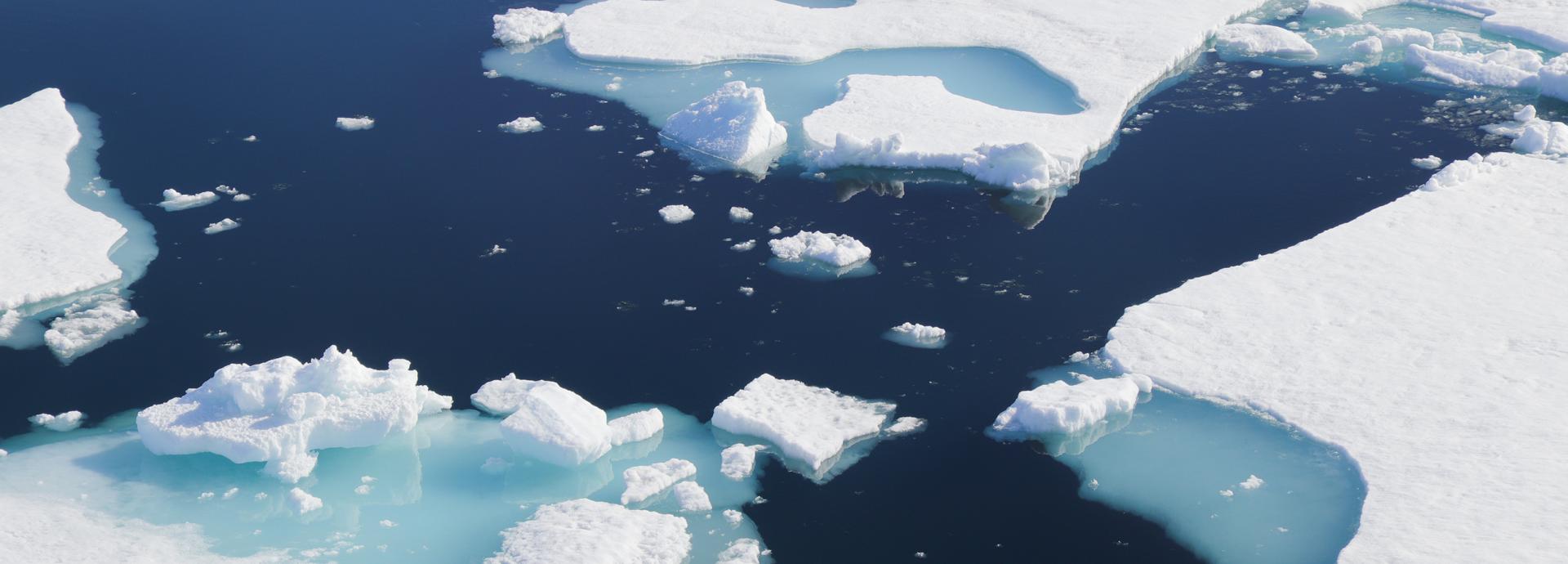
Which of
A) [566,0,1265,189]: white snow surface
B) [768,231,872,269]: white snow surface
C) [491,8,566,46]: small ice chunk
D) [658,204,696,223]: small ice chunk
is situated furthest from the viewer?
[491,8,566,46]: small ice chunk

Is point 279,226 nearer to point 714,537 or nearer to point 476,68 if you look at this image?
point 476,68

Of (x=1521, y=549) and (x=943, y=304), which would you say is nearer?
(x=1521, y=549)

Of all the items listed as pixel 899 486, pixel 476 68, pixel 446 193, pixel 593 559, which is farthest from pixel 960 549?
pixel 476 68

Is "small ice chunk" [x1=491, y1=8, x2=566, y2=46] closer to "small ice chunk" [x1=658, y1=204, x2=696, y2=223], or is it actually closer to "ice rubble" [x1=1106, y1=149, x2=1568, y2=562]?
"small ice chunk" [x1=658, y1=204, x2=696, y2=223]

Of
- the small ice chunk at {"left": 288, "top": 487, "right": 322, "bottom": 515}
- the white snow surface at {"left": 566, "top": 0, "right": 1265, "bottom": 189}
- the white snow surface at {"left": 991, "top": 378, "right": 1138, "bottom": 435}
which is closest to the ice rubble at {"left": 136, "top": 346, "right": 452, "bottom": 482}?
the small ice chunk at {"left": 288, "top": 487, "right": 322, "bottom": 515}

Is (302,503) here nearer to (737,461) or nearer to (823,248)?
(737,461)

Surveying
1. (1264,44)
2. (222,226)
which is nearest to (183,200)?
(222,226)

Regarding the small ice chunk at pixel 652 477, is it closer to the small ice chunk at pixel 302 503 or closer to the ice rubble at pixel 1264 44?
the small ice chunk at pixel 302 503
